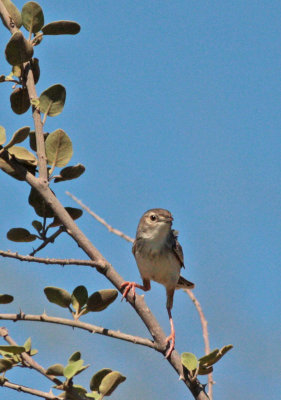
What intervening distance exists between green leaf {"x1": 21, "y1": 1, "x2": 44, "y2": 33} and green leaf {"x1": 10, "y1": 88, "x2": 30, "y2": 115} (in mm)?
334

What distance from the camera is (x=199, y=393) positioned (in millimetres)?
2807

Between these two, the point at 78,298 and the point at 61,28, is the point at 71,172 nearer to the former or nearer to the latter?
the point at 78,298

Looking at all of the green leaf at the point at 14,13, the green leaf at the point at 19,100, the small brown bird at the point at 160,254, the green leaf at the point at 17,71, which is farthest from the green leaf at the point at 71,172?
the small brown bird at the point at 160,254

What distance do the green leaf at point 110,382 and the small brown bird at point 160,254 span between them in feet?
11.2

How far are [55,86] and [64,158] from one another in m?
0.39

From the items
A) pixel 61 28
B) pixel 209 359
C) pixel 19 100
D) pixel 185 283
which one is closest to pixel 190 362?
pixel 209 359

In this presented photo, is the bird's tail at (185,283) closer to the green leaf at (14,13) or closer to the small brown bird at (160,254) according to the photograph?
the small brown bird at (160,254)

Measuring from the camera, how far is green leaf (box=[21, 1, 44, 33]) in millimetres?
3256

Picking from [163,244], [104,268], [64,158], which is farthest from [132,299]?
[163,244]

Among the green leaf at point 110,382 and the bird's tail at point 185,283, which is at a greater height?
the bird's tail at point 185,283

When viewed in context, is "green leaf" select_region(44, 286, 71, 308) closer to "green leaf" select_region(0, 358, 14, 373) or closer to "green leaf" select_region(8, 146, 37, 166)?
"green leaf" select_region(0, 358, 14, 373)

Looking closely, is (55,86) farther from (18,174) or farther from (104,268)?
(104,268)

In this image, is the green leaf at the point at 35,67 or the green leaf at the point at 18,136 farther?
the green leaf at the point at 35,67

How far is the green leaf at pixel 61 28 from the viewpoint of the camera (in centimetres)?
327
